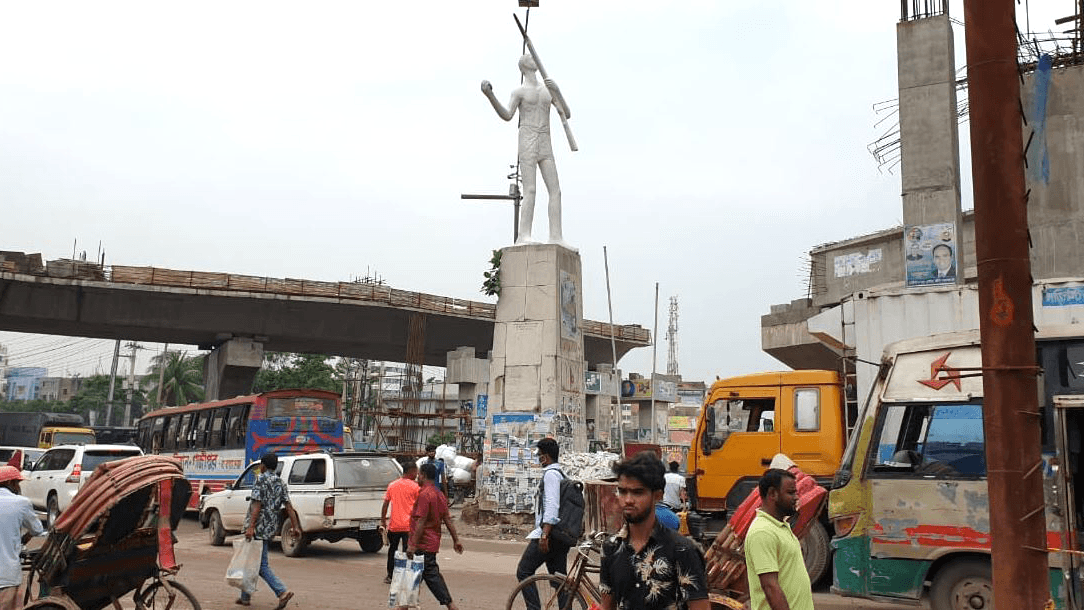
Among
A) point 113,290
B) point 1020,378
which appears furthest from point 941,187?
point 113,290

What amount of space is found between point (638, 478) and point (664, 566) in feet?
1.19

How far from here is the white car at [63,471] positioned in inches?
776

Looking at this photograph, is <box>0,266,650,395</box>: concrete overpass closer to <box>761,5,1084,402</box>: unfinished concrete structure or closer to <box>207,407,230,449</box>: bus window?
<box>207,407,230,449</box>: bus window

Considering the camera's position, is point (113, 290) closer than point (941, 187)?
No

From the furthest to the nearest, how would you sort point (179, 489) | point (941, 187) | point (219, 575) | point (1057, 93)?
point (1057, 93), point (941, 187), point (219, 575), point (179, 489)

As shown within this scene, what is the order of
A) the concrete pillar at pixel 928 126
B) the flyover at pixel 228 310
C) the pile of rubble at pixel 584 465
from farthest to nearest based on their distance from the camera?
the flyover at pixel 228 310, the concrete pillar at pixel 928 126, the pile of rubble at pixel 584 465

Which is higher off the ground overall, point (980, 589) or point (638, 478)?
point (638, 478)

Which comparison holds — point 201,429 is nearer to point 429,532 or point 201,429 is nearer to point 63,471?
point 63,471

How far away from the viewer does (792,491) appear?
15.4 ft

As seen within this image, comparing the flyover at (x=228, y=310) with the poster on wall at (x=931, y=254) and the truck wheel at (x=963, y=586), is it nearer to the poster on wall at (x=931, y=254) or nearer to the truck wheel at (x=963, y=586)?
the poster on wall at (x=931, y=254)

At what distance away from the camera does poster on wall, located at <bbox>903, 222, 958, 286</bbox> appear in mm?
18484

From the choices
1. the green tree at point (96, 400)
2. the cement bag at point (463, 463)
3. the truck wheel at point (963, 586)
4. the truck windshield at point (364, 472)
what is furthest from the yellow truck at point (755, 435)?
the green tree at point (96, 400)

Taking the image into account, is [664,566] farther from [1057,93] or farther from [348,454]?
[1057,93]

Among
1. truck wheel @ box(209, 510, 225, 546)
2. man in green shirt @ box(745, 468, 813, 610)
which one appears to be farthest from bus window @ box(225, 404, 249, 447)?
man in green shirt @ box(745, 468, 813, 610)
